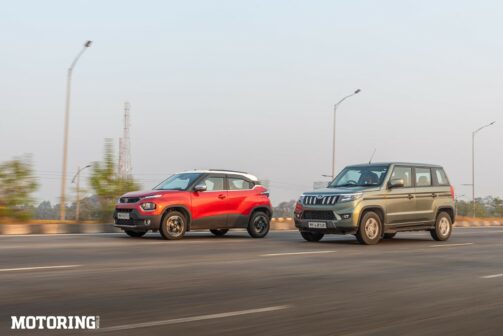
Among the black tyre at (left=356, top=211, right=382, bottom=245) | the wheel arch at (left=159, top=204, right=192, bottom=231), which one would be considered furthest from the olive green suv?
the wheel arch at (left=159, top=204, right=192, bottom=231)

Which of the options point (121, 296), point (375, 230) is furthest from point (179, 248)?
point (121, 296)

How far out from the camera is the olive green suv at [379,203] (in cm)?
1630

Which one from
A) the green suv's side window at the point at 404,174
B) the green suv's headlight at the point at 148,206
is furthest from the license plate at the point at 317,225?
the green suv's headlight at the point at 148,206

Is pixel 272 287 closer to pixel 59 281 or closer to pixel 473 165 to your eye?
pixel 59 281

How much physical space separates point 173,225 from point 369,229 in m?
4.81

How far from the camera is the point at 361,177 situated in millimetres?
17391

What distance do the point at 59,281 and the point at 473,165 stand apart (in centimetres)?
5220

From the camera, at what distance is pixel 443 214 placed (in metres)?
18.4

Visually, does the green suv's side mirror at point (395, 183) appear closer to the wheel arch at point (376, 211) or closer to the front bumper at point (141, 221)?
the wheel arch at point (376, 211)

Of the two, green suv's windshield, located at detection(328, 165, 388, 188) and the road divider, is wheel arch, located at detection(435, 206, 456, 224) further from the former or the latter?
the road divider

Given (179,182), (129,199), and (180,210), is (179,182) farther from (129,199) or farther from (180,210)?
(129,199)

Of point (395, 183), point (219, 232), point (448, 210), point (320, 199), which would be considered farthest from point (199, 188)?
point (448, 210)

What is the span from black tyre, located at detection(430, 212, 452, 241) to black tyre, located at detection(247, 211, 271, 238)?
14.8 ft

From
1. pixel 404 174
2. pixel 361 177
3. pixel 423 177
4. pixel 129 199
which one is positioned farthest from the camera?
pixel 423 177
